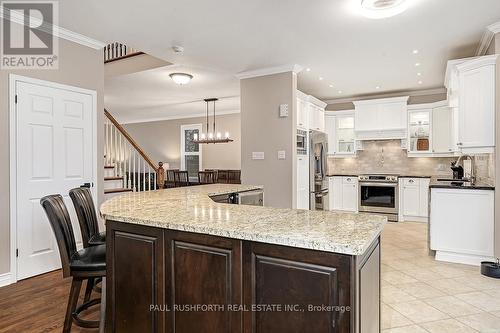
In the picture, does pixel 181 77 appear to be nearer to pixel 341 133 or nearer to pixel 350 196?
pixel 341 133

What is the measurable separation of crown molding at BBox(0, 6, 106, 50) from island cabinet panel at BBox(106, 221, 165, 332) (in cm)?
265

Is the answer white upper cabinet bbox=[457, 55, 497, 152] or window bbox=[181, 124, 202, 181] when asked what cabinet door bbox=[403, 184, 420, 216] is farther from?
window bbox=[181, 124, 202, 181]

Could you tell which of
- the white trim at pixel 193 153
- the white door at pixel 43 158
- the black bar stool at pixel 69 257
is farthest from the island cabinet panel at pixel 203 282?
the white trim at pixel 193 153

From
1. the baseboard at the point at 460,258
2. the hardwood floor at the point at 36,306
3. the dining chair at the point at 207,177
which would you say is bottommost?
the hardwood floor at the point at 36,306

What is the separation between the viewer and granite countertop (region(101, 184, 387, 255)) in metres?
1.24

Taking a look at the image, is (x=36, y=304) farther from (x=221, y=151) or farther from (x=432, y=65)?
(x=221, y=151)

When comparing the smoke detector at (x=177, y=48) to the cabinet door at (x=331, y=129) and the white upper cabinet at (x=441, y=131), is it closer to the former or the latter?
the cabinet door at (x=331, y=129)

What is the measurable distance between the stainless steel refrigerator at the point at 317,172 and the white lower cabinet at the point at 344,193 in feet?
3.84

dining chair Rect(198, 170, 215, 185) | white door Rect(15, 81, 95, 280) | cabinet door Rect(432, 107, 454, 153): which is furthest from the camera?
dining chair Rect(198, 170, 215, 185)

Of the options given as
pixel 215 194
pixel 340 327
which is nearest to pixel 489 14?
pixel 215 194

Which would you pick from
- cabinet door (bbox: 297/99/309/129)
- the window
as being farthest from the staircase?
the window

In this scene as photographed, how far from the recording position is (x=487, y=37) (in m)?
3.63

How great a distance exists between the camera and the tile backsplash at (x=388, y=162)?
21.3 ft

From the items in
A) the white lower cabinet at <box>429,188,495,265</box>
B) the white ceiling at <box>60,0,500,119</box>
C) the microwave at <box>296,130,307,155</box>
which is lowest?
the white lower cabinet at <box>429,188,495,265</box>
